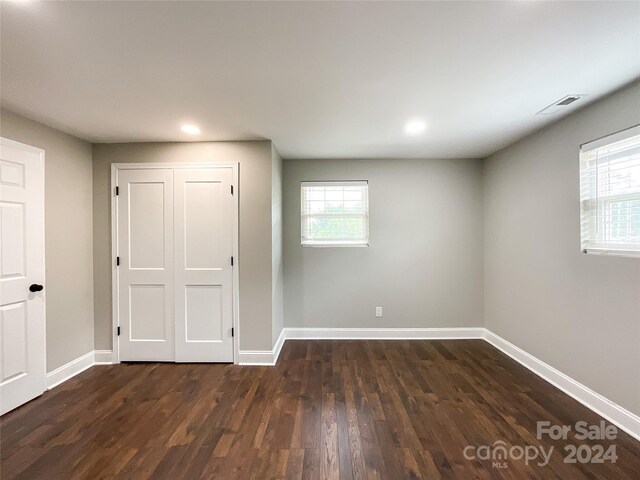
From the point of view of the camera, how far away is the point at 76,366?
10.1ft

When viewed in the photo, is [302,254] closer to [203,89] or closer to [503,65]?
[203,89]

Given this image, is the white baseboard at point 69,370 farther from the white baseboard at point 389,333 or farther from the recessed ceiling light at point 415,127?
the recessed ceiling light at point 415,127

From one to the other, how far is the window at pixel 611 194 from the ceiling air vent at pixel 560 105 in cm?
37

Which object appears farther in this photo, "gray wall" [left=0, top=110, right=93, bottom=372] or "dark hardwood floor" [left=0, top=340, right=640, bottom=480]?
"gray wall" [left=0, top=110, right=93, bottom=372]

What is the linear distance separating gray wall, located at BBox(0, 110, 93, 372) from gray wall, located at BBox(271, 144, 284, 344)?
201 cm

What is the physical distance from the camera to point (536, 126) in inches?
113

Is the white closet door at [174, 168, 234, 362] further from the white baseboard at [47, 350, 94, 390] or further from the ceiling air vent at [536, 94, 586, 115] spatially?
the ceiling air vent at [536, 94, 586, 115]

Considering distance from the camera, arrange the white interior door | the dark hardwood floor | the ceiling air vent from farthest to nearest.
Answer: the white interior door < the ceiling air vent < the dark hardwood floor

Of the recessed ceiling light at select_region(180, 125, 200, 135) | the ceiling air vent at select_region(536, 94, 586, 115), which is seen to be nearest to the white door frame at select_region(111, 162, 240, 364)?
the recessed ceiling light at select_region(180, 125, 200, 135)

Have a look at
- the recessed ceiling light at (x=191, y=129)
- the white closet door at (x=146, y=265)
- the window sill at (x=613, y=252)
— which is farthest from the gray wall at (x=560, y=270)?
the white closet door at (x=146, y=265)

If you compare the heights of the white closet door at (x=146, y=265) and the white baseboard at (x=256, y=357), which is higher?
the white closet door at (x=146, y=265)

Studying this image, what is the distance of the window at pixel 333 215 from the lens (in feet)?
13.4

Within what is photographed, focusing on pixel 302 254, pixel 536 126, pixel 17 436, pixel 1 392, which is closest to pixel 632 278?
pixel 536 126

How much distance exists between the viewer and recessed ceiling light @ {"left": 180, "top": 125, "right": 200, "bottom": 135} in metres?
2.84
